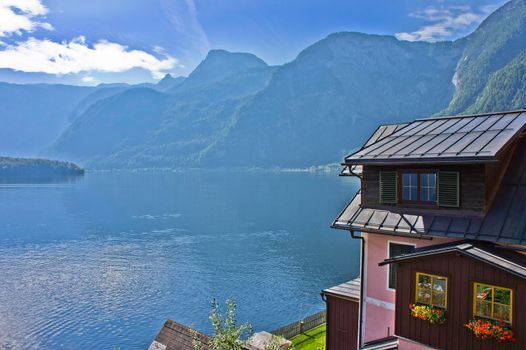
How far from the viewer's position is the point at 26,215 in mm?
123938

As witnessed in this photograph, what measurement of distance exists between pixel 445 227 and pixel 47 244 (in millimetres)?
87162

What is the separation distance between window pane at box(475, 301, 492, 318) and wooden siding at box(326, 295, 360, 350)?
7412 mm

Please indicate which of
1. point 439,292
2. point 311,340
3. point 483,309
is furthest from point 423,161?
point 311,340

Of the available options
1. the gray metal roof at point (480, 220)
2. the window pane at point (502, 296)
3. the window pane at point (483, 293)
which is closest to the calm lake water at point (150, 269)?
the gray metal roof at point (480, 220)

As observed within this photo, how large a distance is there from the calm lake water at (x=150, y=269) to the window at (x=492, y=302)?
34.2 m

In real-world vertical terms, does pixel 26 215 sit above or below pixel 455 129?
below

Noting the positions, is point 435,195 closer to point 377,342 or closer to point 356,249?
point 377,342

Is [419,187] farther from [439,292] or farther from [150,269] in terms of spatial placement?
[150,269]

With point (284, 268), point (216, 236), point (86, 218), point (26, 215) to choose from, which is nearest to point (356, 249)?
point (284, 268)

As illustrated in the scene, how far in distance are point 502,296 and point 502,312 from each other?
52 centimetres

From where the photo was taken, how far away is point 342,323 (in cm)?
2184

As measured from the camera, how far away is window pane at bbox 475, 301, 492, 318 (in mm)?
13812

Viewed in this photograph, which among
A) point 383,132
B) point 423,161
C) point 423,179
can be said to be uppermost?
point 383,132

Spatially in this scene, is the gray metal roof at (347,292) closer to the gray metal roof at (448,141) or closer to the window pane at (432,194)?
the window pane at (432,194)
